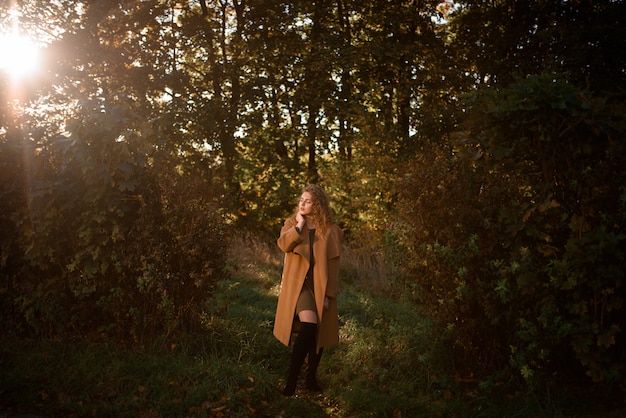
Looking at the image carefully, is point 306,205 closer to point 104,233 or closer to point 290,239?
point 290,239

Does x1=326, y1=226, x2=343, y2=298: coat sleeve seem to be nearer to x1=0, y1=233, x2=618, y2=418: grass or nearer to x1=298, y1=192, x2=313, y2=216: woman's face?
x1=298, y1=192, x2=313, y2=216: woman's face

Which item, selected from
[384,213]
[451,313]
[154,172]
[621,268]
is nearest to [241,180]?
[384,213]

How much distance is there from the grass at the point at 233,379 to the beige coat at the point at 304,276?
Result: 0.52m

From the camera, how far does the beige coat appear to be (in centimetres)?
516

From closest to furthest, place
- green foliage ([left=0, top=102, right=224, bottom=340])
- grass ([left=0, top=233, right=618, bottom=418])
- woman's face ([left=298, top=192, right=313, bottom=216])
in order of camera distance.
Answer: grass ([left=0, top=233, right=618, bottom=418]) → woman's face ([left=298, top=192, right=313, bottom=216]) → green foliage ([left=0, top=102, right=224, bottom=340])

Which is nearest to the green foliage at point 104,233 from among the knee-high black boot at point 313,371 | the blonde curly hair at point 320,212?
the blonde curly hair at point 320,212

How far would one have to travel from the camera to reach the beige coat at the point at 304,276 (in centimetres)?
516

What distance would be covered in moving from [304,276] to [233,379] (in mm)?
1115

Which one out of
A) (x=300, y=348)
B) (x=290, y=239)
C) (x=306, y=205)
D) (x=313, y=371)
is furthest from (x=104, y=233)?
(x=313, y=371)

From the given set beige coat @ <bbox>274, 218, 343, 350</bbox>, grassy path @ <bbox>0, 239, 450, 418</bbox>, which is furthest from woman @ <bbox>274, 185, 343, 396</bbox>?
grassy path @ <bbox>0, 239, 450, 418</bbox>

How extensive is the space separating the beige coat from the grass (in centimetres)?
52

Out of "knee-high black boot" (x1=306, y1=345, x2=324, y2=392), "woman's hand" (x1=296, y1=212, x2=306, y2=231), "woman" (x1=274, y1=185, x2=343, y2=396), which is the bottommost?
"knee-high black boot" (x1=306, y1=345, x2=324, y2=392)

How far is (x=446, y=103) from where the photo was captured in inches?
679

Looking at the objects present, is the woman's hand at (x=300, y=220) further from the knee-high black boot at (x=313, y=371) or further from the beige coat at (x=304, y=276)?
the knee-high black boot at (x=313, y=371)
